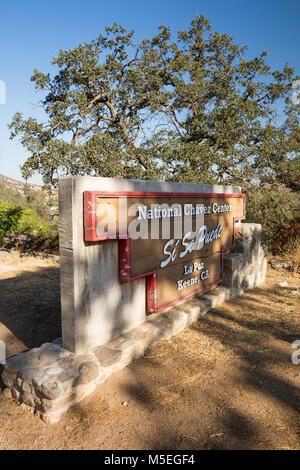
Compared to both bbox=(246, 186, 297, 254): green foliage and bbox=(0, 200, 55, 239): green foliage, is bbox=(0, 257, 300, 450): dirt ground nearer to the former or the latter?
bbox=(246, 186, 297, 254): green foliage

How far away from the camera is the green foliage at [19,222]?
39.2 ft

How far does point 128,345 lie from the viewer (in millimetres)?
3926

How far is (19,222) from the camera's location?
1227cm

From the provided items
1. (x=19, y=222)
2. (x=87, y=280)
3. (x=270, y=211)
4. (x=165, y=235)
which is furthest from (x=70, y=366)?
(x=19, y=222)

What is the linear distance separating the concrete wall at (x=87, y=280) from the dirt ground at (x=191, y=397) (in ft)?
1.87

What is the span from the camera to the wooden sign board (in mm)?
3711

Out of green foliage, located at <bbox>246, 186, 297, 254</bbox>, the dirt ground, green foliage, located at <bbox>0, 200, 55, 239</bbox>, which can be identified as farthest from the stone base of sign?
green foliage, located at <bbox>0, 200, 55, 239</bbox>

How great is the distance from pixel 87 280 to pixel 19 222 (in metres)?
9.74

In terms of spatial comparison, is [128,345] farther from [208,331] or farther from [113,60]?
[113,60]

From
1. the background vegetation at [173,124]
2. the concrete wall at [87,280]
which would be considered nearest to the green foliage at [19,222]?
the background vegetation at [173,124]

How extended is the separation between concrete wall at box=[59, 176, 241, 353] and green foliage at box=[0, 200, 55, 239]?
922 centimetres

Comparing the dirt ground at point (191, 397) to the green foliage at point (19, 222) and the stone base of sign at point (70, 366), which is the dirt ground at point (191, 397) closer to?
the stone base of sign at point (70, 366)

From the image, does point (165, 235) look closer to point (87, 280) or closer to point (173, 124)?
point (87, 280)
